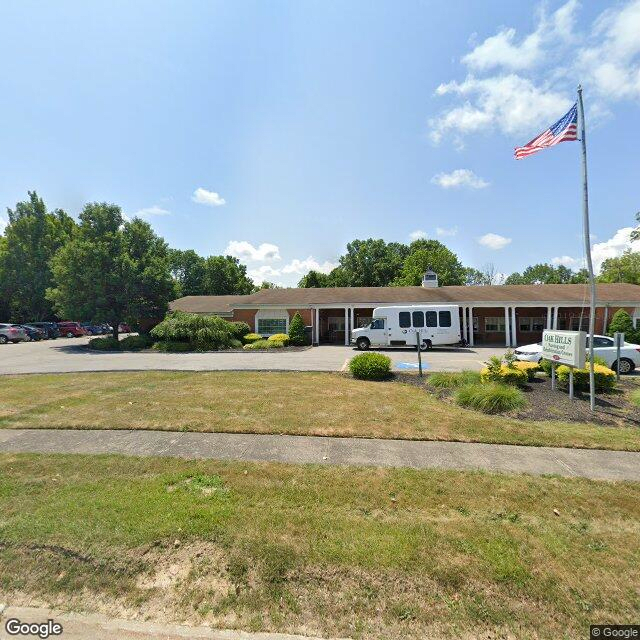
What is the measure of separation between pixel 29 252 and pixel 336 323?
32.2 meters

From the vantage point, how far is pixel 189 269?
2463 inches

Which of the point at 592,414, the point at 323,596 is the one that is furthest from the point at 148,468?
the point at 592,414

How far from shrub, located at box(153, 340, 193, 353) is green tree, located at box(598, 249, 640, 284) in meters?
58.5

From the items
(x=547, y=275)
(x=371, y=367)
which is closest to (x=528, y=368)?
(x=371, y=367)

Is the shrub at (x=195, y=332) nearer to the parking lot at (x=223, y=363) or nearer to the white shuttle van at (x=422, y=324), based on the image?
the parking lot at (x=223, y=363)

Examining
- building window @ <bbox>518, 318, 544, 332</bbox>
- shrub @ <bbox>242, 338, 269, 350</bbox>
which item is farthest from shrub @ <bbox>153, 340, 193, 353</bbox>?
building window @ <bbox>518, 318, 544, 332</bbox>

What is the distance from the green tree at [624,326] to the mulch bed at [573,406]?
12.2 meters

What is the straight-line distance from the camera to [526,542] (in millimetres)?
3238

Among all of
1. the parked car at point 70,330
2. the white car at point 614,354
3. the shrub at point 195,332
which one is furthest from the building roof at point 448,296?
the parked car at point 70,330

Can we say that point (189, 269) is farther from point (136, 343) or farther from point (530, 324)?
point (530, 324)

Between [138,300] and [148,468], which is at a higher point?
[138,300]

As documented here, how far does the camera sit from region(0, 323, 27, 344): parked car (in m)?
26.8

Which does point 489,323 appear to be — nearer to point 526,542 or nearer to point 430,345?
point 430,345

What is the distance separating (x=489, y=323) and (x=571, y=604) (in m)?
24.6
